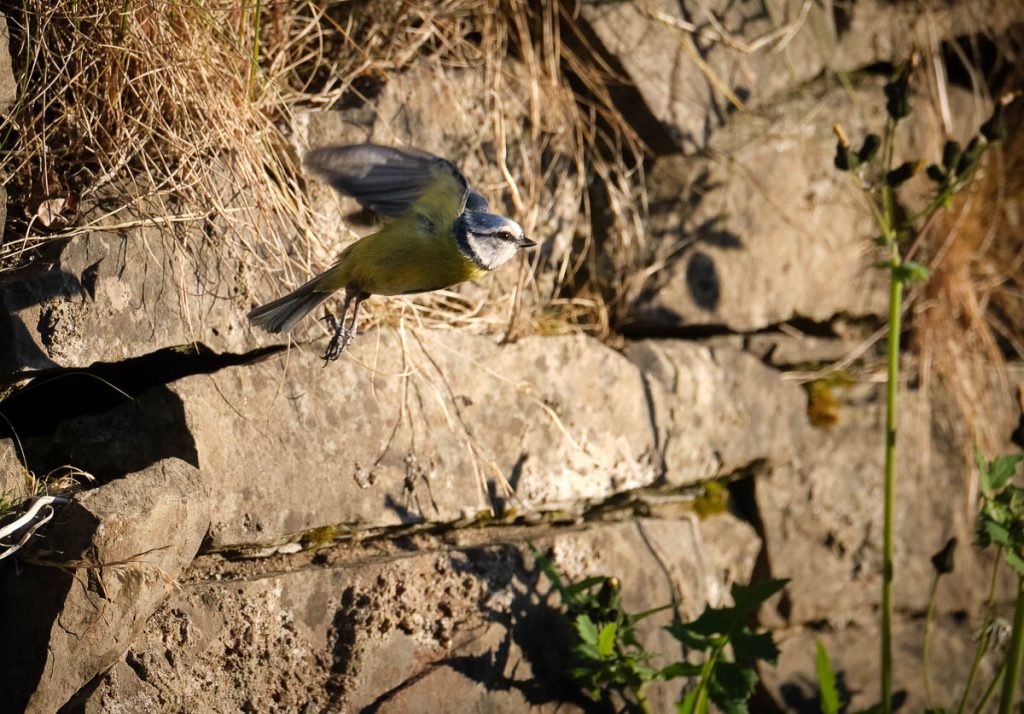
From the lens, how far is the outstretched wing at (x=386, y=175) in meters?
2.11

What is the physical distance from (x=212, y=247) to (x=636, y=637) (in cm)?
166

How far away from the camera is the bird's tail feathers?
2.35 metres

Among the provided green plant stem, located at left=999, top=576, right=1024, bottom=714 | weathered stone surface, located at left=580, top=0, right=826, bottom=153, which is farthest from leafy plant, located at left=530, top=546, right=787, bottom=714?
weathered stone surface, located at left=580, top=0, right=826, bottom=153

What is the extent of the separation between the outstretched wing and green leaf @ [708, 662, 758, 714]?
139 cm

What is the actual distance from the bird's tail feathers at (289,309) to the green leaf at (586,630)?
105 cm

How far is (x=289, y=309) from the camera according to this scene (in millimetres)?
2389

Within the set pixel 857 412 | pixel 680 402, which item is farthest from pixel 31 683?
pixel 857 412

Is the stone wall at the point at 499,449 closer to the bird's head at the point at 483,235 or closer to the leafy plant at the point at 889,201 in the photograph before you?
the bird's head at the point at 483,235

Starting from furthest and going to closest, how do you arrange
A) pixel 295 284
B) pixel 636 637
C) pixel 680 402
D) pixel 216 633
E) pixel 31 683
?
1. pixel 680 402
2. pixel 636 637
3. pixel 295 284
4. pixel 216 633
5. pixel 31 683

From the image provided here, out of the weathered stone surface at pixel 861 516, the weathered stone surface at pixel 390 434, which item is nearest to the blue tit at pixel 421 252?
the weathered stone surface at pixel 390 434

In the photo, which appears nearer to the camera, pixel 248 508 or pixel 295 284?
pixel 248 508

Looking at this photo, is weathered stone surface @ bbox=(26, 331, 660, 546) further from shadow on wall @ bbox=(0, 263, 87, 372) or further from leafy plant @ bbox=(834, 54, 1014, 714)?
leafy plant @ bbox=(834, 54, 1014, 714)

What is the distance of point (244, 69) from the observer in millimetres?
2617

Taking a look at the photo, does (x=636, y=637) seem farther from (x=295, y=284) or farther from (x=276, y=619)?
(x=295, y=284)
